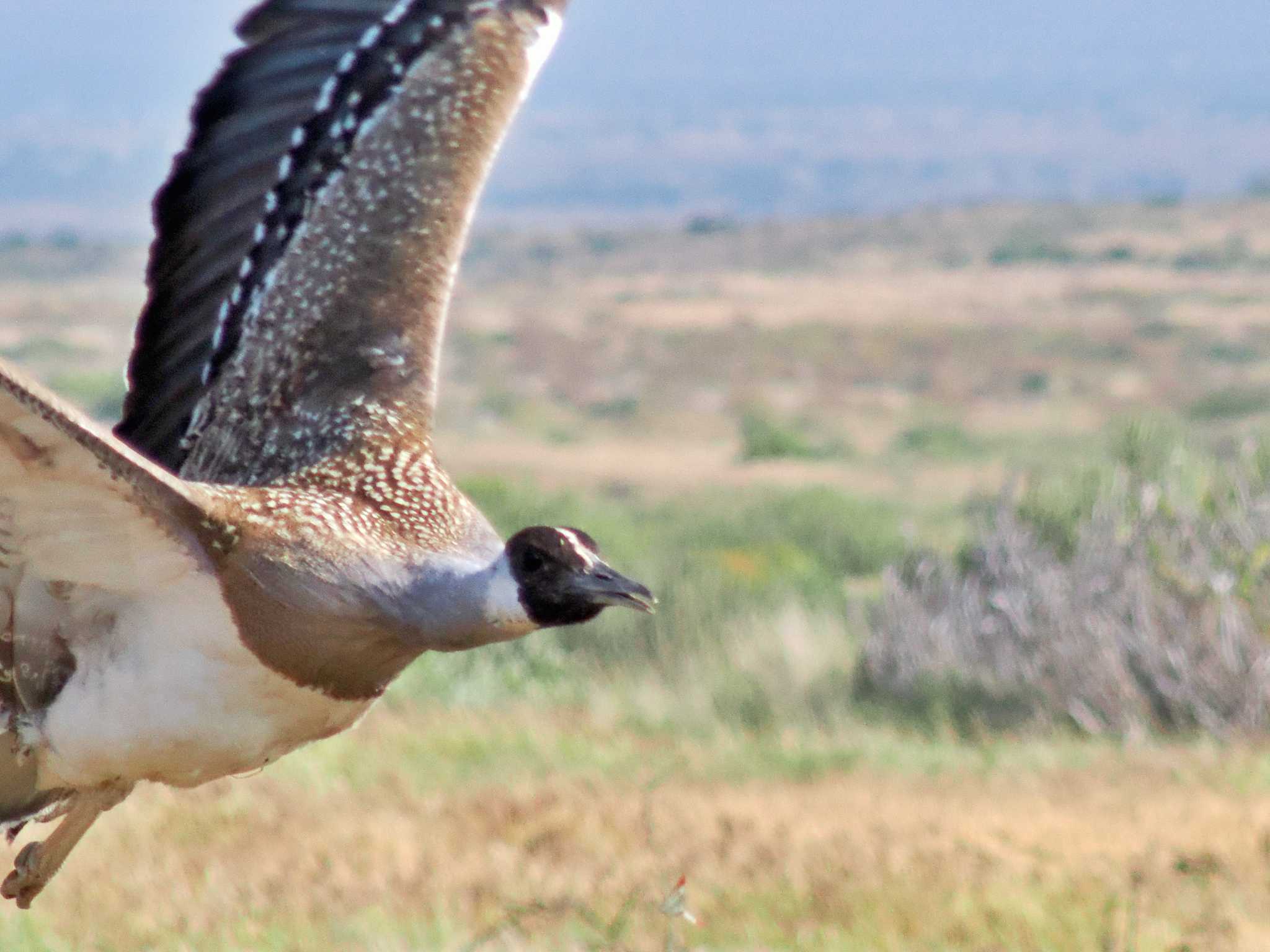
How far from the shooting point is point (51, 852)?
562cm

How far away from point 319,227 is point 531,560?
2.00 meters

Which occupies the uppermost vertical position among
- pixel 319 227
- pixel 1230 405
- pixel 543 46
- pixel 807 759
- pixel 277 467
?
pixel 543 46

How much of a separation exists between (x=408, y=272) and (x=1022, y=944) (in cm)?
248

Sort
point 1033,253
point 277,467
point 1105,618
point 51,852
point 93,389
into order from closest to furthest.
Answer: point 51,852
point 277,467
point 1105,618
point 93,389
point 1033,253

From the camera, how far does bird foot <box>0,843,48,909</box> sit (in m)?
5.66

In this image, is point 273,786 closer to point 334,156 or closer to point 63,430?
point 334,156

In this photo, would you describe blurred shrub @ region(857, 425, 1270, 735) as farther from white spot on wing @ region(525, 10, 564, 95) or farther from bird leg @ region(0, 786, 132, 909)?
bird leg @ region(0, 786, 132, 909)

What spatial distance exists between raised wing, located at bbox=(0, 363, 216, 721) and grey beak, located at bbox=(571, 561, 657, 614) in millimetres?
861

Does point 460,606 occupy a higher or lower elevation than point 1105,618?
higher

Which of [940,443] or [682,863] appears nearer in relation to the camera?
[682,863]

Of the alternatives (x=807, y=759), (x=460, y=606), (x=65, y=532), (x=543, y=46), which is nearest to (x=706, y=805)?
(x=807, y=759)

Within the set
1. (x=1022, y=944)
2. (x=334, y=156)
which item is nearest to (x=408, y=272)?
(x=334, y=156)

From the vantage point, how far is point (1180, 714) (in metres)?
10.7

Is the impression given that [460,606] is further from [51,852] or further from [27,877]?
[27,877]
